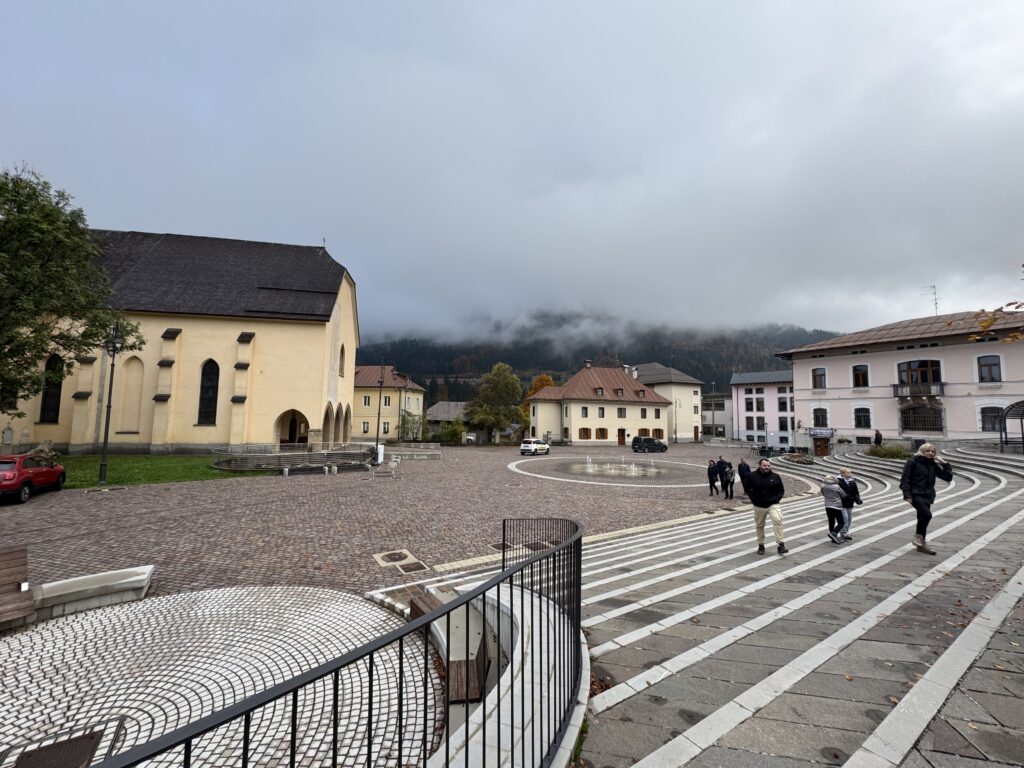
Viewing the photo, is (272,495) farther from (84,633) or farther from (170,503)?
(84,633)

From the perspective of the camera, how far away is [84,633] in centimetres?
540

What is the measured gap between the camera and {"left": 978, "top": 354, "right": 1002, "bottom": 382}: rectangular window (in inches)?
997

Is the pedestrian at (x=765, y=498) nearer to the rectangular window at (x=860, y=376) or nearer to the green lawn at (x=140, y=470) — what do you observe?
the green lawn at (x=140, y=470)

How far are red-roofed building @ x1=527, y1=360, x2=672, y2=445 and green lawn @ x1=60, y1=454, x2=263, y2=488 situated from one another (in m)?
34.2

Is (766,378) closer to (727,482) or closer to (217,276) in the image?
(727,482)

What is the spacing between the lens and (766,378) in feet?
197

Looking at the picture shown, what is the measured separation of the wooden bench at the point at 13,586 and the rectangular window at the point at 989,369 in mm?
39899

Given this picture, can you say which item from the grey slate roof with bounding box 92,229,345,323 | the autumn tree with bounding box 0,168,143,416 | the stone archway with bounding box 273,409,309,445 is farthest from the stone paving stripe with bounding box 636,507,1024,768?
the stone archway with bounding box 273,409,309,445

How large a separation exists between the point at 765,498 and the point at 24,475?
1973 cm

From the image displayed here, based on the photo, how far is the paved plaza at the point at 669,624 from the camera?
2.90 metres

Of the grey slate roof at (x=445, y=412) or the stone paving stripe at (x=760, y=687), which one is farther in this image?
the grey slate roof at (x=445, y=412)

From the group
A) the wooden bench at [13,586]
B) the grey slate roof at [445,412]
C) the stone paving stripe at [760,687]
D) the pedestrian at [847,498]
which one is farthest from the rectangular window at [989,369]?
the grey slate roof at [445,412]

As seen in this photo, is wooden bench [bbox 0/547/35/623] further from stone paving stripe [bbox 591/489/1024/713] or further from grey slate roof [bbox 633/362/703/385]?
grey slate roof [bbox 633/362/703/385]

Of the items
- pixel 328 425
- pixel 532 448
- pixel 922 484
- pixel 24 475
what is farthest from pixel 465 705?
pixel 532 448
